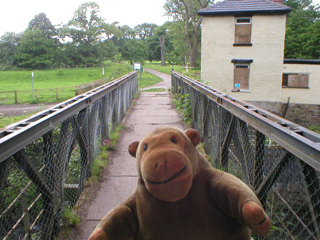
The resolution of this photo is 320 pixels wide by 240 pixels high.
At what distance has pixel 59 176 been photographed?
9.16 ft

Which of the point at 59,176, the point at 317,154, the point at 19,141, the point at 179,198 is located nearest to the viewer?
the point at 317,154

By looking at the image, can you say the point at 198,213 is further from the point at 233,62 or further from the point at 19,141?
the point at 233,62

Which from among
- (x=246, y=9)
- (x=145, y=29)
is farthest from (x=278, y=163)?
(x=145, y=29)

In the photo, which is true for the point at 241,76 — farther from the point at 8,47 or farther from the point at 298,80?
the point at 8,47

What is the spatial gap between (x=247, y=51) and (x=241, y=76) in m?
1.58

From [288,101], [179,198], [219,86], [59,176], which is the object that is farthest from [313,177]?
[288,101]

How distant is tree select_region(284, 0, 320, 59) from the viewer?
32.5 m

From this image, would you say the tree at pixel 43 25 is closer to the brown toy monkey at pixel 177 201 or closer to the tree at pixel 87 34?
the tree at pixel 87 34

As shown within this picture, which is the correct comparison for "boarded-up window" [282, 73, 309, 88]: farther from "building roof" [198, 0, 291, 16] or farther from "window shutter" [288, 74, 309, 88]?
"building roof" [198, 0, 291, 16]

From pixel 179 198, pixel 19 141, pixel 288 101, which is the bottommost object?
pixel 288 101

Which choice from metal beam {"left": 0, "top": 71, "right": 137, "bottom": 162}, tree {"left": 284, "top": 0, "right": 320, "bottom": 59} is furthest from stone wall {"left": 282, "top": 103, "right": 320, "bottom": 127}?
metal beam {"left": 0, "top": 71, "right": 137, "bottom": 162}

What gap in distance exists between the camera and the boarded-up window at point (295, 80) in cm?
2092

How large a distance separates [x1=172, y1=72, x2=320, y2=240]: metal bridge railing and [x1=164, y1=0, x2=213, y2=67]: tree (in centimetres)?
3621

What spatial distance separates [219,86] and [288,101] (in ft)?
16.5
